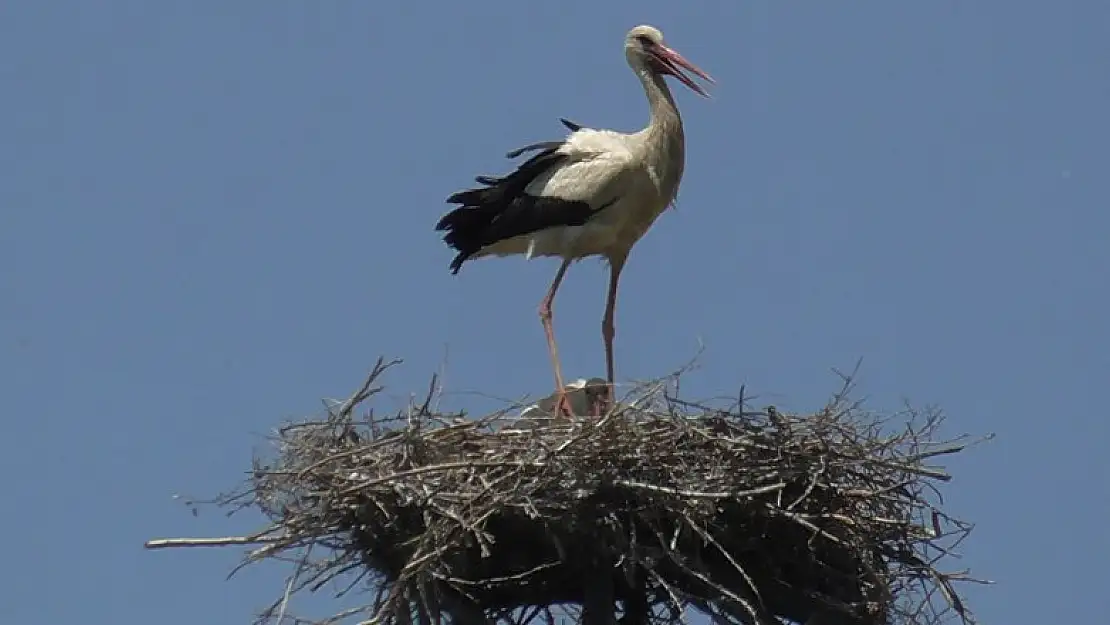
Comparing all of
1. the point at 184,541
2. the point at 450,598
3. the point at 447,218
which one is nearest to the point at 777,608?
the point at 450,598

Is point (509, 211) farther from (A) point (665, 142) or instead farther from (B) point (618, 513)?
(B) point (618, 513)

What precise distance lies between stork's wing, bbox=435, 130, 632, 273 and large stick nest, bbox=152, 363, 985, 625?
2158mm

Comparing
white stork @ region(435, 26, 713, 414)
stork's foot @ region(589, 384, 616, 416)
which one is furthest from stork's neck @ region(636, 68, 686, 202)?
stork's foot @ region(589, 384, 616, 416)

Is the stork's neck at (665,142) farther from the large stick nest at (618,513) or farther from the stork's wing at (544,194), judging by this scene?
the large stick nest at (618,513)

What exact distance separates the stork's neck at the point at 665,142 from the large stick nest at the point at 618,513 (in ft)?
7.84

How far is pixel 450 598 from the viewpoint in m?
9.88

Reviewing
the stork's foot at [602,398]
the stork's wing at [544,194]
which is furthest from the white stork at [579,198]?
the stork's foot at [602,398]

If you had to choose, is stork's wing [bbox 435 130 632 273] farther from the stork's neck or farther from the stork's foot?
the stork's foot

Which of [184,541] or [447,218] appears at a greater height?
[447,218]

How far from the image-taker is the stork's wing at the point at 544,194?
1219 centimetres

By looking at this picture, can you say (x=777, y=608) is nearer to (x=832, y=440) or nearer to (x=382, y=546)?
(x=832, y=440)

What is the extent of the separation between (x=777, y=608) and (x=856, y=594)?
11.9 inches

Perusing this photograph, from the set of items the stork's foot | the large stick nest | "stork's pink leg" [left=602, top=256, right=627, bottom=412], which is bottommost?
the large stick nest

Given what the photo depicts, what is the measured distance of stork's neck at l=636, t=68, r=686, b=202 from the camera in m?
12.3
